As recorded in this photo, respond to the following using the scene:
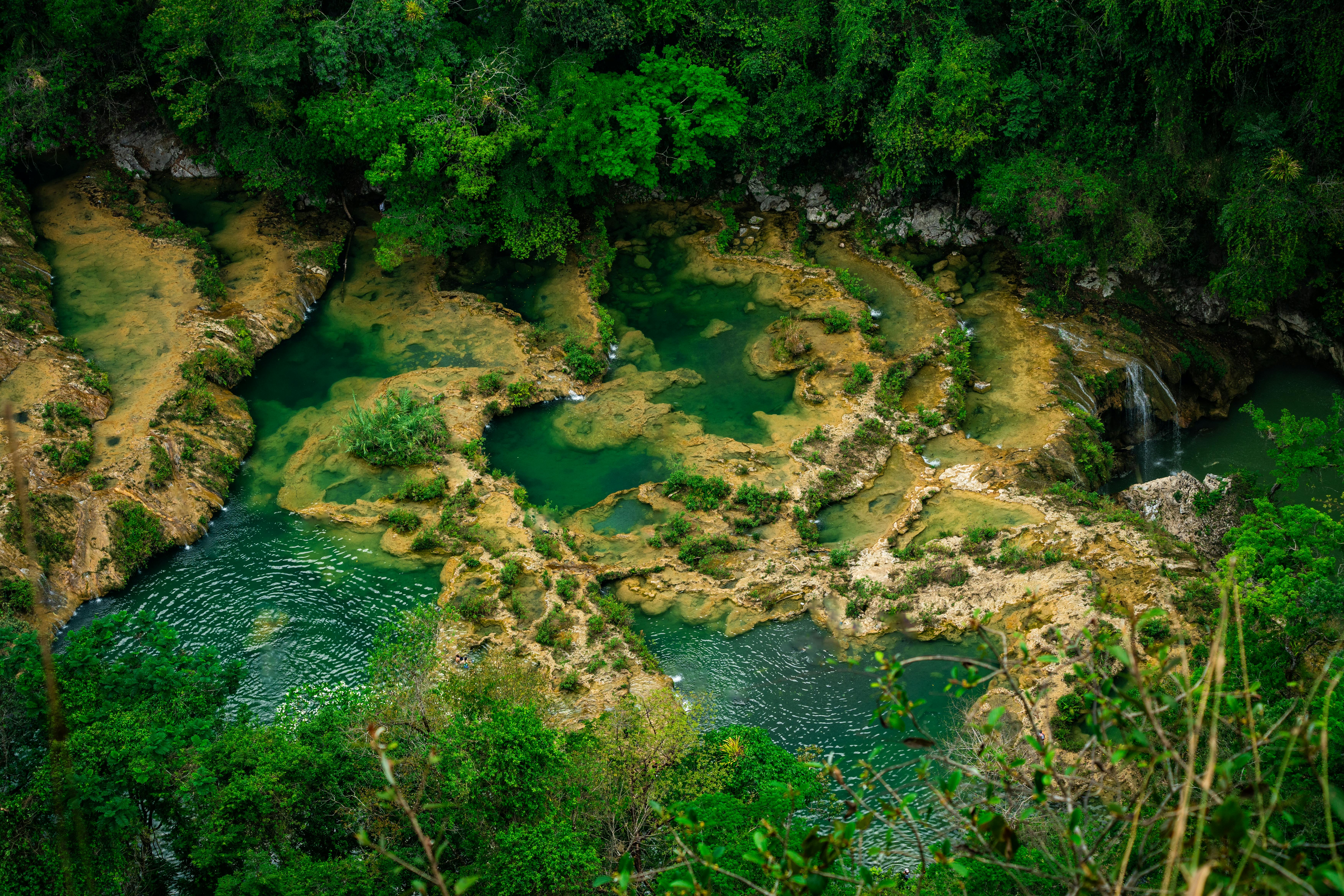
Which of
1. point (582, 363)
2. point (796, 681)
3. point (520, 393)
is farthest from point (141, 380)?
point (796, 681)

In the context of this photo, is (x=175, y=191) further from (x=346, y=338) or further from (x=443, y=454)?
(x=443, y=454)

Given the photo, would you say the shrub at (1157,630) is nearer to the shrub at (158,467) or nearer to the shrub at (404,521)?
the shrub at (404,521)

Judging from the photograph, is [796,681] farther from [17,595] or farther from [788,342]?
[17,595]

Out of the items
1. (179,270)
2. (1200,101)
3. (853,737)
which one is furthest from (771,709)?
(179,270)

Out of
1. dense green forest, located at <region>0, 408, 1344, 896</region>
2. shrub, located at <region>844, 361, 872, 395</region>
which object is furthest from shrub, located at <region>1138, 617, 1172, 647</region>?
shrub, located at <region>844, 361, 872, 395</region>

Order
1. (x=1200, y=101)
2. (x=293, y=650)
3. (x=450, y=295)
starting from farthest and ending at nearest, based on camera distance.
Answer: (x=450, y=295), (x=1200, y=101), (x=293, y=650)
